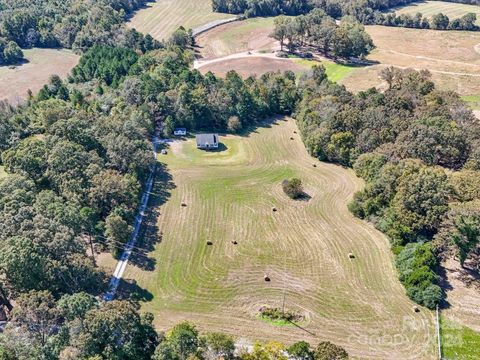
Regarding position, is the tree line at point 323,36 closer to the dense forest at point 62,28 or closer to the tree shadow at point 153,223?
the dense forest at point 62,28

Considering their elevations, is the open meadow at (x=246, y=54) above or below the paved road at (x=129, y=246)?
above

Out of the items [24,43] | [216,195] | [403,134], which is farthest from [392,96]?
[24,43]

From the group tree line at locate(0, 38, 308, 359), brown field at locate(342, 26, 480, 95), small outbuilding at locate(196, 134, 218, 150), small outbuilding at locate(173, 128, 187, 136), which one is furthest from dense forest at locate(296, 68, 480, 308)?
small outbuilding at locate(173, 128, 187, 136)

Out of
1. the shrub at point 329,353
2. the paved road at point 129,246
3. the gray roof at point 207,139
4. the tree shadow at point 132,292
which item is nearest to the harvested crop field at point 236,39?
the gray roof at point 207,139

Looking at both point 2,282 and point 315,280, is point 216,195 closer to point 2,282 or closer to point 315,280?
point 315,280

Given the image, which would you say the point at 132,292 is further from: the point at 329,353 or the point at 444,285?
the point at 444,285

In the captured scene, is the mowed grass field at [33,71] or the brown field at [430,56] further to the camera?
the brown field at [430,56]

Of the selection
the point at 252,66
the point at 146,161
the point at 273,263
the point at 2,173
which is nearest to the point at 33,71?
the point at 2,173
